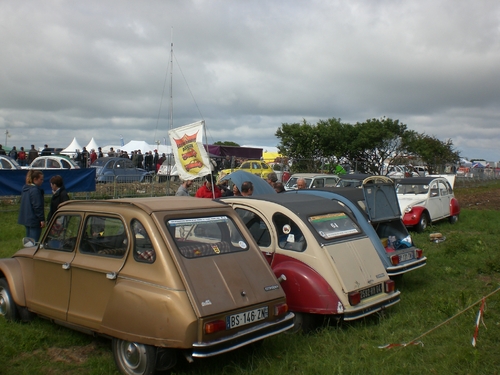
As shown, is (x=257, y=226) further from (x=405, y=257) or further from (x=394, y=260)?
(x=405, y=257)

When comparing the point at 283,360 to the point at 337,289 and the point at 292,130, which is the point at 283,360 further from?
the point at 292,130

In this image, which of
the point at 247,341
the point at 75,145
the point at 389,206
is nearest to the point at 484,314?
the point at 389,206

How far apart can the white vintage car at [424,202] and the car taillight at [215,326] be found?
11.1 metres

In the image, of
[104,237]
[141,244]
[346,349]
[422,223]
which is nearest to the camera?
[141,244]

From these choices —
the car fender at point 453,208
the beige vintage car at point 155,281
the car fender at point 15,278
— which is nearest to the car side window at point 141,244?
the beige vintage car at point 155,281

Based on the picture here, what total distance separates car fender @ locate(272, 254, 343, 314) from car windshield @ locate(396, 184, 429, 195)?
11.1 metres

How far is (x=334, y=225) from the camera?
6566mm

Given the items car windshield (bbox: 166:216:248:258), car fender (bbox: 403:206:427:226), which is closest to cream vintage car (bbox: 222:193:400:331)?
car windshield (bbox: 166:216:248:258)

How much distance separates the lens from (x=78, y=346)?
5617 millimetres

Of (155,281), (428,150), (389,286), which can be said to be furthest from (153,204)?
(428,150)

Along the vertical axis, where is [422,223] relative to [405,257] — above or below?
below

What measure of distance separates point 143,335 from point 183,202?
1506mm

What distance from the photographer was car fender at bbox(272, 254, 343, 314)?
223 inches

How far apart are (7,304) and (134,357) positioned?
2450 mm
